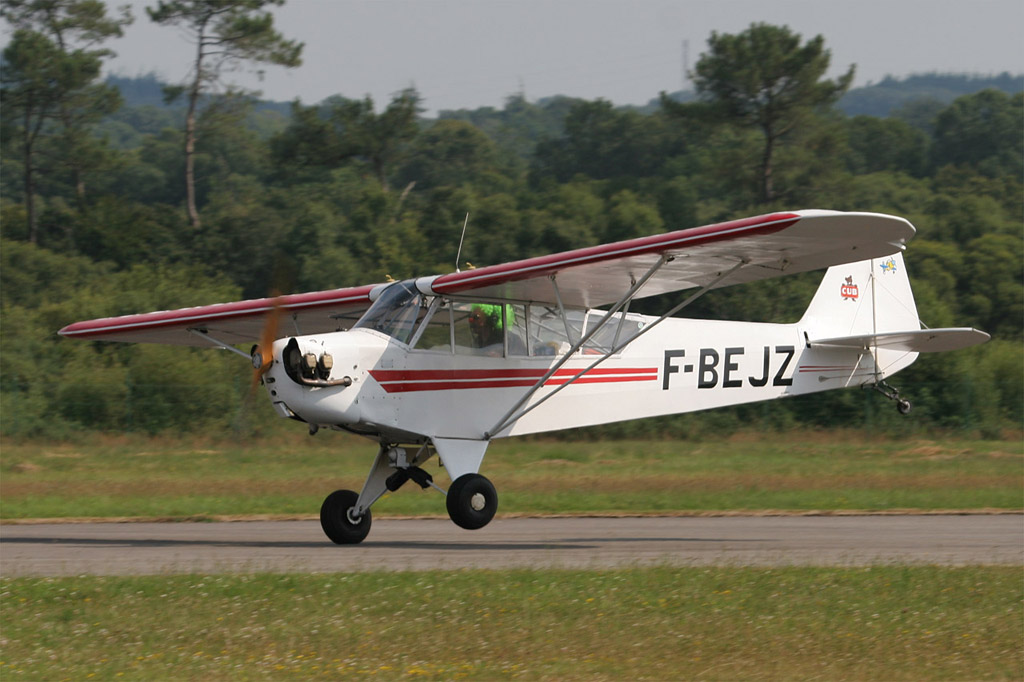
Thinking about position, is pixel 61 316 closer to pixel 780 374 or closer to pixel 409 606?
pixel 780 374

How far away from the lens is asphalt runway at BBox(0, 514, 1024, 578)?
11.3m

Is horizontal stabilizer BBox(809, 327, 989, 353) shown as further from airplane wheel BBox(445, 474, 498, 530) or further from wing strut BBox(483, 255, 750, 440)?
airplane wheel BBox(445, 474, 498, 530)

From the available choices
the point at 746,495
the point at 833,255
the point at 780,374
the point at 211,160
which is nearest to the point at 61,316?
the point at 211,160

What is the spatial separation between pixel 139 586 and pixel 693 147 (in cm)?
5453

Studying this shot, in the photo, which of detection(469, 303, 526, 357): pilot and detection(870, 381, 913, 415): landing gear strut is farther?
detection(870, 381, 913, 415): landing gear strut

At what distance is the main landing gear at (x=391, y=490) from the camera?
40.2ft

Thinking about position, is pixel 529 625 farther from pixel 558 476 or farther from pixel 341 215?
pixel 341 215

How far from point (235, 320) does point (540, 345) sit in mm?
4288

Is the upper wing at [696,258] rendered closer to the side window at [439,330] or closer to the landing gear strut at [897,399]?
the side window at [439,330]

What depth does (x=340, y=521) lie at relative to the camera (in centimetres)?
1295

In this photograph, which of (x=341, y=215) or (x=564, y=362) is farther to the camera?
(x=341, y=215)

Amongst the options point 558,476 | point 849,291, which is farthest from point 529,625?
point 558,476

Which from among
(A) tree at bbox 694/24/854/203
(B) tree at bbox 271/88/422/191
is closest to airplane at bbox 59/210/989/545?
(A) tree at bbox 694/24/854/203

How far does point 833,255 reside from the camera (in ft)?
38.1
